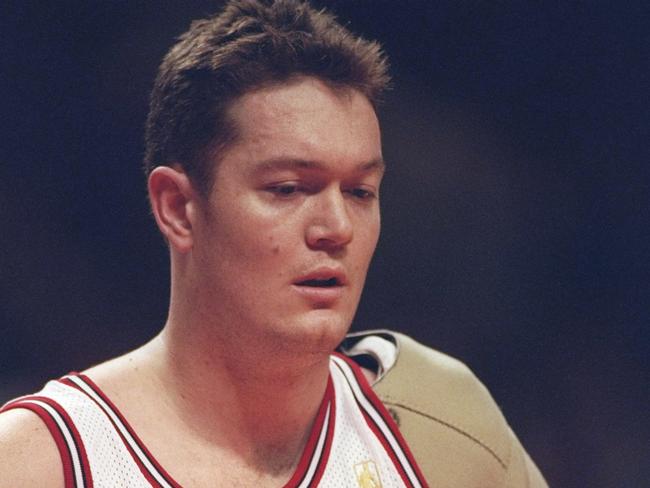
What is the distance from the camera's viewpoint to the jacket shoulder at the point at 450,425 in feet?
4.96

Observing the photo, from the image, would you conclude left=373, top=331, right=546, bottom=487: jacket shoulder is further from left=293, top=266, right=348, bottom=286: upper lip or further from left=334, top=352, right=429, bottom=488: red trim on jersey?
left=293, top=266, right=348, bottom=286: upper lip

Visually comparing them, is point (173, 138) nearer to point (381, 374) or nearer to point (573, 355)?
point (381, 374)

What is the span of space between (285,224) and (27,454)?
410 millimetres

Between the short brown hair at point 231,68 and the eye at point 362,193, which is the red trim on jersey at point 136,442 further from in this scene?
the eye at point 362,193

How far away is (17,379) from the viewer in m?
2.08

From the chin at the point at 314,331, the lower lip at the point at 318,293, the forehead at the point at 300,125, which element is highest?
the forehead at the point at 300,125

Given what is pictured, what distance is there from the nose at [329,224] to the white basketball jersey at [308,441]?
0.98ft

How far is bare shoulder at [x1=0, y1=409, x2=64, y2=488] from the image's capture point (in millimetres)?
1218

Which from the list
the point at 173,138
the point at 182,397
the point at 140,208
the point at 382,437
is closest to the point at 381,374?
the point at 382,437

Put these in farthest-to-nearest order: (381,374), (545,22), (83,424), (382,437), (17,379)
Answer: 1. (545,22)
2. (17,379)
3. (381,374)
4. (382,437)
5. (83,424)

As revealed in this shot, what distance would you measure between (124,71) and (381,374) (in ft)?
3.06

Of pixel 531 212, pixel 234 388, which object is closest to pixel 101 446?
pixel 234 388

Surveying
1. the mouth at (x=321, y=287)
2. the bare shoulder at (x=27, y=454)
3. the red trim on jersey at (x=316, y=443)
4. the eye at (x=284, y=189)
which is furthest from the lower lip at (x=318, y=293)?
the bare shoulder at (x=27, y=454)

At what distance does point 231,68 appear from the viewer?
52.8 inches
